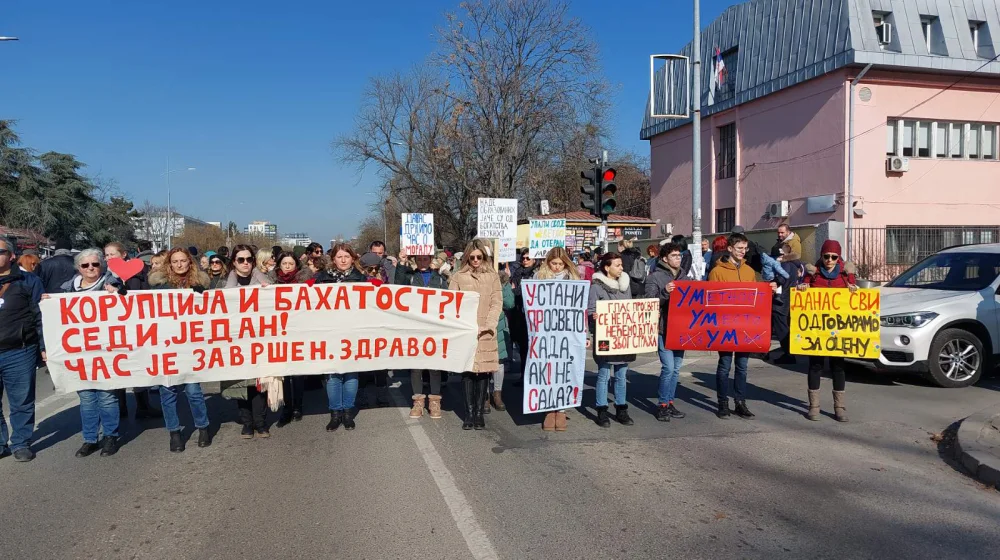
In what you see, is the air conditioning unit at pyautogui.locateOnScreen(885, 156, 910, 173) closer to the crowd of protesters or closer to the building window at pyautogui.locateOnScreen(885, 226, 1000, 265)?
the building window at pyautogui.locateOnScreen(885, 226, 1000, 265)

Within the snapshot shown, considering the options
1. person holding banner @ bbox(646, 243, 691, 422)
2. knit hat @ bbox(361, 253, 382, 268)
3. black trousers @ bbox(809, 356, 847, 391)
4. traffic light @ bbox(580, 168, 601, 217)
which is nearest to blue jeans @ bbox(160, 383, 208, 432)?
knit hat @ bbox(361, 253, 382, 268)

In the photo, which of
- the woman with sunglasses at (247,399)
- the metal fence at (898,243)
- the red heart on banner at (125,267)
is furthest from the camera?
the metal fence at (898,243)

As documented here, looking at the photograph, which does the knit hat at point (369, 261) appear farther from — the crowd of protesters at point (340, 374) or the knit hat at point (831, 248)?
the knit hat at point (831, 248)

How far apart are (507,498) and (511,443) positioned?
4.82 ft

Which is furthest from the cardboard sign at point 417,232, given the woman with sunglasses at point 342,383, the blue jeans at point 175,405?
the blue jeans at point 175,405

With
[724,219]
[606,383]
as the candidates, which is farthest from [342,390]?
[724,219]

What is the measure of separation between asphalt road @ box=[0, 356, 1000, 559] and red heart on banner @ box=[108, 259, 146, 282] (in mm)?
1603

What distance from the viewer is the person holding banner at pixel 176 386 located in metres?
6.37

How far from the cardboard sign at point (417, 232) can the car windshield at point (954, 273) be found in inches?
330

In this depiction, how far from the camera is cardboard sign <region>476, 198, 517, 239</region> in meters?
14.1

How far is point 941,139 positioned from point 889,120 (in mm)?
2138

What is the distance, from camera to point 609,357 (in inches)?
275

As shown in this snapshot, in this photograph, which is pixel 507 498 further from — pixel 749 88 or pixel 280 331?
pixel 749 88

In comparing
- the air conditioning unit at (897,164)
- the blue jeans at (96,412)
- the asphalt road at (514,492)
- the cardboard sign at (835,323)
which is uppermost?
the air conditioning unit at (897,164)
